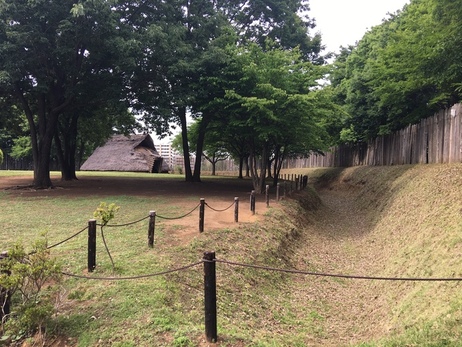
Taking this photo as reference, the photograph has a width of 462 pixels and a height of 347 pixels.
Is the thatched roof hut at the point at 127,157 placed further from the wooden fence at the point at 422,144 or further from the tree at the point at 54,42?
the wooden fence at the point at 422,144

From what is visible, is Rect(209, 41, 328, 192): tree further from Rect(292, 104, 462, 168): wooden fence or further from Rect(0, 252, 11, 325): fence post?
Rect(0, 252, 11, 325): fence post

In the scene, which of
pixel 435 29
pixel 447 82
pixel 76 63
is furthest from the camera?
pixel 76 63

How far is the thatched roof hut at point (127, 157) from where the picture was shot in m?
39.3

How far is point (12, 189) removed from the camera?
1686 centimetres

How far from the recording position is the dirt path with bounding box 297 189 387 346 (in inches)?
201

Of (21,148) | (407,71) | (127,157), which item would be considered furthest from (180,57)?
(21,148)

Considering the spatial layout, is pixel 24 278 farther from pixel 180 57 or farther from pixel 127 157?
pixel 127 157

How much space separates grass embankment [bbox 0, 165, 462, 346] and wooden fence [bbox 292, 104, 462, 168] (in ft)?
2.80

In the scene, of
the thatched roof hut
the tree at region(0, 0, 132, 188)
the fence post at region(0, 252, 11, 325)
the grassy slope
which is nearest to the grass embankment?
the grassy slope

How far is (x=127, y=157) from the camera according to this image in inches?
1571

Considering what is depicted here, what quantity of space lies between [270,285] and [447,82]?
1139 cm

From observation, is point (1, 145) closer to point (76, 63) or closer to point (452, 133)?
point (76, 63)

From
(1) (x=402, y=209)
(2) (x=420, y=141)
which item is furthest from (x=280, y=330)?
(2) (x=420, y=141)

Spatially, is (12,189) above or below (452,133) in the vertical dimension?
below
